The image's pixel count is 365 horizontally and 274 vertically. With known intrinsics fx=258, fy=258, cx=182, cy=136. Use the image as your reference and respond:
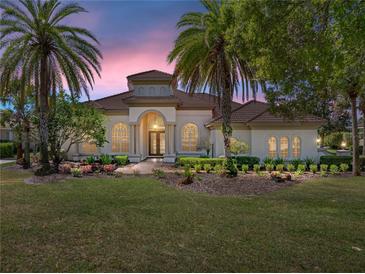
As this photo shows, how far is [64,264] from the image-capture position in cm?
468

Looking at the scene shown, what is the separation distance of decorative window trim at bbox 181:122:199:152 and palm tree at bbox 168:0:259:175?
372 inches

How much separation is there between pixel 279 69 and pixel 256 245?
5.68 meters

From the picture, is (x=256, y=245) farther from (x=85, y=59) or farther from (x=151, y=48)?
(x=85, y=59)

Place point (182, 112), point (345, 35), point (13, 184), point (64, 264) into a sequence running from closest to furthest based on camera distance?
point (64, 264) → point (345, 35) → point (13, 184) → point (182, 112)

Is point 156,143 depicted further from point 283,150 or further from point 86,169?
point 283,150

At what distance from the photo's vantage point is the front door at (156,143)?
2742 cm

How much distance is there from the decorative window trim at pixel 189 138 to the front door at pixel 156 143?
3.08m

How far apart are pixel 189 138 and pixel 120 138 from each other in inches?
265

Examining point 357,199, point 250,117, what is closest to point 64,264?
point 357,199

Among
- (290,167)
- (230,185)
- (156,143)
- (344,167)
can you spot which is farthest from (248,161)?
(156,143)

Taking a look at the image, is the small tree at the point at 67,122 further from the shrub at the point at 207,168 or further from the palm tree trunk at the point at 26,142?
the shrub at the point at 207,168

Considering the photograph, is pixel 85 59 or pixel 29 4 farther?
pixel 85 59

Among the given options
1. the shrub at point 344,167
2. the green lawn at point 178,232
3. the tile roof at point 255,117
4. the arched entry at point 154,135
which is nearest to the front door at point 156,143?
the arched entry at point 154,135

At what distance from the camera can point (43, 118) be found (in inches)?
614
